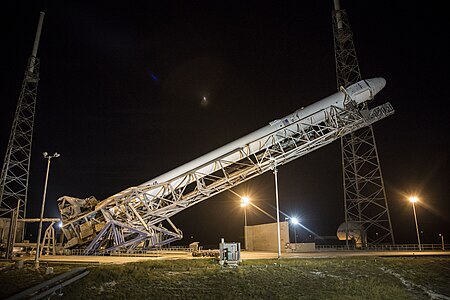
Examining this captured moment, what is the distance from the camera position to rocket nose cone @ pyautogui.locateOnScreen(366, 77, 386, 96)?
86.0ft

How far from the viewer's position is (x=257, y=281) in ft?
49.3

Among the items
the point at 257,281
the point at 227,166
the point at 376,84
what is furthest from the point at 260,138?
the point at 257,281

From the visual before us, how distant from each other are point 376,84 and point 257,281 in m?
18.7

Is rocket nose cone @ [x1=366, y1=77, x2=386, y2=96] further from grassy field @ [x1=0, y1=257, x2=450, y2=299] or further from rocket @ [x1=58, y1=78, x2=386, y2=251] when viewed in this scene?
grassy field @ [x1=0, y1=257, x2=450, y2=299]

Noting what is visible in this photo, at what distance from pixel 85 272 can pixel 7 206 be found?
2956cm

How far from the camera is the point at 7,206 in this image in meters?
39.0

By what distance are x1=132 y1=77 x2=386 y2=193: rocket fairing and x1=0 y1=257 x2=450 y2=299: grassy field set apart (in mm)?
7601

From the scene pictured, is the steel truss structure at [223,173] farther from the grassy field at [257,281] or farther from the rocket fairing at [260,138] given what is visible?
the grassy field at [257,281]

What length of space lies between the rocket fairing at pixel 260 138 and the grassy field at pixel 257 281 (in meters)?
7.60

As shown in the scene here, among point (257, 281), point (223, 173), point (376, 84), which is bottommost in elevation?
point (257, 281)

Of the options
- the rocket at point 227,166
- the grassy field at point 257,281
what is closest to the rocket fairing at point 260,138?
the rocket at point 227,166

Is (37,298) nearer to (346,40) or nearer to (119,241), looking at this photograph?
(119,241)

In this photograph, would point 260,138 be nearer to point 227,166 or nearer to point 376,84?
point 227,166

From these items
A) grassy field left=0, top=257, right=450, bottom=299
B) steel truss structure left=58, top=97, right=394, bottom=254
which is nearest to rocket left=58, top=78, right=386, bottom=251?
steel truss structure left=58, top=97, right=394, bottom=254
